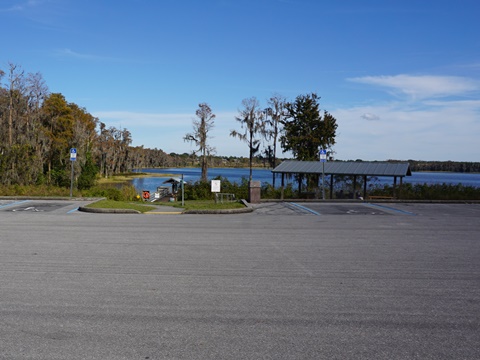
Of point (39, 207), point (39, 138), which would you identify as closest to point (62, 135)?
point (39, 138)

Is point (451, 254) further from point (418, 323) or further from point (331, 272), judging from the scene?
point (418, 323)

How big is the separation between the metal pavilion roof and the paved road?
14.6m

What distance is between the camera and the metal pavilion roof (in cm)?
2909

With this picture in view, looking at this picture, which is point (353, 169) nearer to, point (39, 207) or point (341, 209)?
point (341, 209)

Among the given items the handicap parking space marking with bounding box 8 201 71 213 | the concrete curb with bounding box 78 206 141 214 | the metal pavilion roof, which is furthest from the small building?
the handicap parking space marking with bounding box 8 201 71 213

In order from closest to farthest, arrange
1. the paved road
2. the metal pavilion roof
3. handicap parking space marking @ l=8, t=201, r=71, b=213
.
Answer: the paved road → handicap parking space marking @ l=8, t=201, r=71, b=213 → the metal pavilion roof

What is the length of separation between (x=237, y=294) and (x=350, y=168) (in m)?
24.5

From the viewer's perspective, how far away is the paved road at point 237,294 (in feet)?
17.5

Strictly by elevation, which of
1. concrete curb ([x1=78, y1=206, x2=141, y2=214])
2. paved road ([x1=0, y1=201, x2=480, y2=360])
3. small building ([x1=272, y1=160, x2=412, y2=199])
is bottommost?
paved road ([x1=0, y1=201, x2=480, y2=360])

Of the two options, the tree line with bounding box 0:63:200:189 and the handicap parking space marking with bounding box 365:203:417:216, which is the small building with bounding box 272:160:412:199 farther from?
the tree line with bounding box 0:63:200:189

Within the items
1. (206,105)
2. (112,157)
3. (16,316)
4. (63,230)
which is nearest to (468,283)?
(16,316)

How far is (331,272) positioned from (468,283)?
7.55ft

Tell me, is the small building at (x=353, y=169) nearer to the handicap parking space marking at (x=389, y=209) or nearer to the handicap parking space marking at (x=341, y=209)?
the handicap parking space marking at (x=389, y=209)

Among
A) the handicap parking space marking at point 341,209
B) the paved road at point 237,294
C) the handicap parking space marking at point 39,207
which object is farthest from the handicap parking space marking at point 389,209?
the handicap parking space marking at point 39,207
